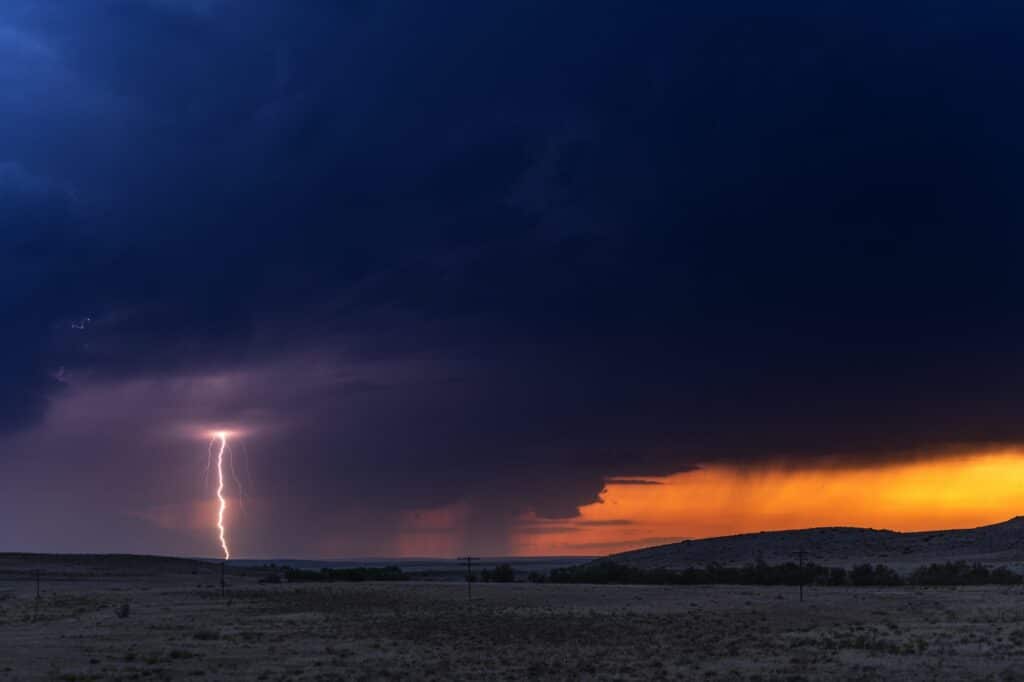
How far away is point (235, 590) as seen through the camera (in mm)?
95312

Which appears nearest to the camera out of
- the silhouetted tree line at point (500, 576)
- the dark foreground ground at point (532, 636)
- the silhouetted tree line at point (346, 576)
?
the dark foreground ground at point (532, 636)

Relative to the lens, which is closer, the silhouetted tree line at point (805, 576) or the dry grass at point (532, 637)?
the dry grass at point (532, 637)

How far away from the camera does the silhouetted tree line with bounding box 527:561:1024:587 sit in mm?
85750

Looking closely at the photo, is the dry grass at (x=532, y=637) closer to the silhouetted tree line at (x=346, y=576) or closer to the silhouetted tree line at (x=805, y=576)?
the silhouetted tree line at (x=805, y=576)

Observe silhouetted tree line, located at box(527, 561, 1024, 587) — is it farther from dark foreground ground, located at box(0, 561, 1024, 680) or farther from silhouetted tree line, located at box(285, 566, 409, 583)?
silhouetted tree line, located at box(285, 566, 409, 583)

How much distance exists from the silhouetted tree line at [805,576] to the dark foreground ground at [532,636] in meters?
9.19

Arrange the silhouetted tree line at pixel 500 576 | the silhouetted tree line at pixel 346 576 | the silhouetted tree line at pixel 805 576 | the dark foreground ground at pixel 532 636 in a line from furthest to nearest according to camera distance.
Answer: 1. the silhouetted tree line at pixel 346 576
2. the silhouetted tree line at pixel 500 576
3. the silhouetted tree line at pixel 805 576
4. the dark foreground ground at pixel 532 636

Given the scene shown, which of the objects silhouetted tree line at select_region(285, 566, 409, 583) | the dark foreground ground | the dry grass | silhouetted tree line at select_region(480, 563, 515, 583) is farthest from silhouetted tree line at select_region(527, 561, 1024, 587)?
silhouetted tree line at select_region(285, 566, 409, 583)

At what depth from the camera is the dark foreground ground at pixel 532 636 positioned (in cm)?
3484

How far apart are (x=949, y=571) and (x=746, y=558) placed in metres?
42.7

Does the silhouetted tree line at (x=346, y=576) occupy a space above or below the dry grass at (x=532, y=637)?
below

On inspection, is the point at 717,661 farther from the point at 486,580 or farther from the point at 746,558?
the point at 746,558

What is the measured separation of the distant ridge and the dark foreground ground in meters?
36.7

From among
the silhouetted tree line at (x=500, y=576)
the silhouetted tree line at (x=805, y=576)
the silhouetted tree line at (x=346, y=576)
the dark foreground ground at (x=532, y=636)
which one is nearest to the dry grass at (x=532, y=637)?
the dark foreground ground at (x=532, y=636)
